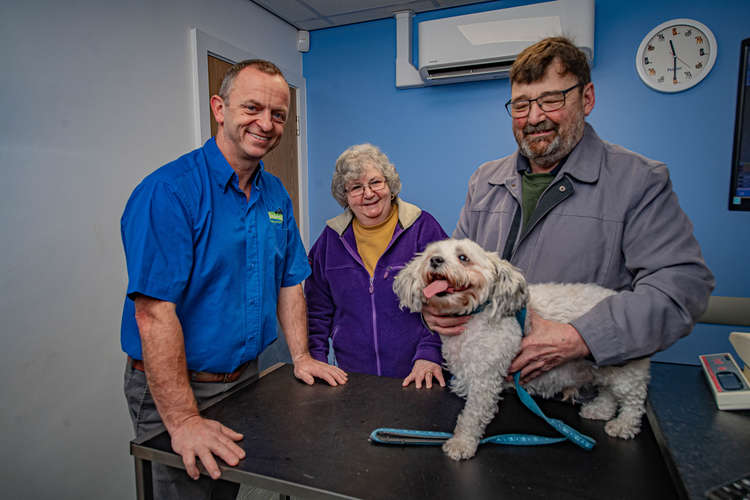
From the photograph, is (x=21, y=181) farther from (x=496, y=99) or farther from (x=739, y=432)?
(x=496, y=99)

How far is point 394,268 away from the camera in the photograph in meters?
2.02

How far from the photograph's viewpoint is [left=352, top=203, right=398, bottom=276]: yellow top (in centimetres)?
209

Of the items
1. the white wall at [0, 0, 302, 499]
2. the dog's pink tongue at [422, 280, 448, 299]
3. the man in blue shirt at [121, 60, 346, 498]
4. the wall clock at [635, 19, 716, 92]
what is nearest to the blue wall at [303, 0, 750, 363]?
the wall clock at [635, 19, 716, 92]

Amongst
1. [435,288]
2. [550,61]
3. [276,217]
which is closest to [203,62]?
[276,217]

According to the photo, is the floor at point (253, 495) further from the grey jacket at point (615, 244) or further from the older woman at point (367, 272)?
the grey jacket at point (615, 244)

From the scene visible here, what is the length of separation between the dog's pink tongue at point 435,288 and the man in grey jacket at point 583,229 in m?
0.11

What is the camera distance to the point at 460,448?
1.11 m


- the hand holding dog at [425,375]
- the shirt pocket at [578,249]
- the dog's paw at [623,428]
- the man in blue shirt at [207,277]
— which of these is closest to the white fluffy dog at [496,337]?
the dog's paw at [623,428]

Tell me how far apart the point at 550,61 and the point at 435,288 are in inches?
32.9

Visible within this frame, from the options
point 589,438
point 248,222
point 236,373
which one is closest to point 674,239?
point 589,438

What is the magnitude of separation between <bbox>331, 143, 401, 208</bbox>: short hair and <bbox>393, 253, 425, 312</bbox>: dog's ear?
782 millimetres

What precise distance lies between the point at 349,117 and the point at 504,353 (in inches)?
137

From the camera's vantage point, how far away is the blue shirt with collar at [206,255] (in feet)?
4.26

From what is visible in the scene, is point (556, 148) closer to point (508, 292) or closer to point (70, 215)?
point (508, 292)
